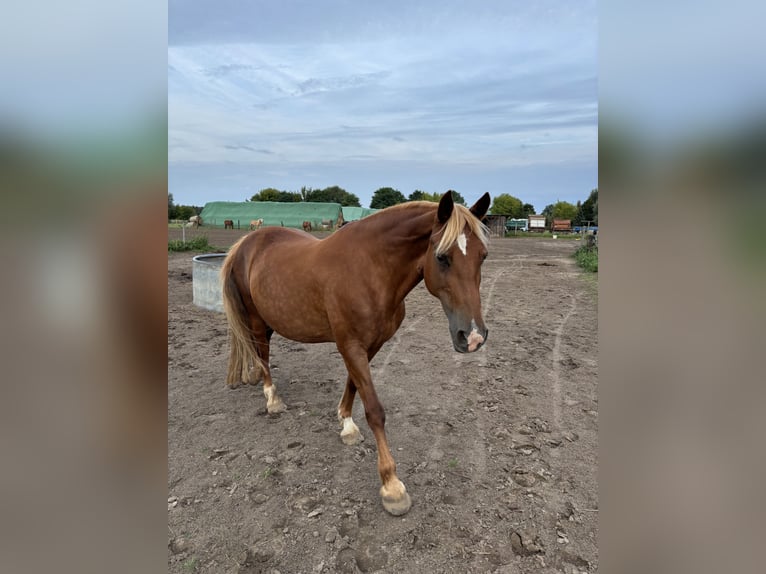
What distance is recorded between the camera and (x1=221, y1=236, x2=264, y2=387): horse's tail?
12.9ft

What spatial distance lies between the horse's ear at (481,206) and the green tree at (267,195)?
63.7 meters

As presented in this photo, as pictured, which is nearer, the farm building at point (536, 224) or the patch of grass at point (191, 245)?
the patch of grass at point (191, 245)

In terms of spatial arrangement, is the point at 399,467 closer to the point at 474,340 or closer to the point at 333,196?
the point at 474,340

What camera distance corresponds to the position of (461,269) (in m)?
2.21

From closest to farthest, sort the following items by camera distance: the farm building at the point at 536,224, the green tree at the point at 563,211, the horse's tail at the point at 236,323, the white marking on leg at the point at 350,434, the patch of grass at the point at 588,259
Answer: the white marking on leg at the point at 350,434, the horse's tail at the point at 236,323, the patch of grass at the point at 588,259, the farm building at the point at 536,224, the green tree at the point at 563,211

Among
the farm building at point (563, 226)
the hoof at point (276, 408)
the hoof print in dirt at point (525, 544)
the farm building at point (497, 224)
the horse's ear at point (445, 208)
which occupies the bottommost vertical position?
the hoof print in dirt at point (525, 544)

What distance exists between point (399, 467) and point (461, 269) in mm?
1597

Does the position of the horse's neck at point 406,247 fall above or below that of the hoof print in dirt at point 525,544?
above

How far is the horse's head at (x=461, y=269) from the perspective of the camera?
2.20 metres

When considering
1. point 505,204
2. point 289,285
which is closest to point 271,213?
point 289,285

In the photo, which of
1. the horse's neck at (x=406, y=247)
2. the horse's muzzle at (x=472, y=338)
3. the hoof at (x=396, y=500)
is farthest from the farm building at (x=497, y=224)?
the hoof at (x=396, y=500)

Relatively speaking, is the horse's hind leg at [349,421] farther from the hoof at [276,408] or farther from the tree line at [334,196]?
the tree line at [334,196]
